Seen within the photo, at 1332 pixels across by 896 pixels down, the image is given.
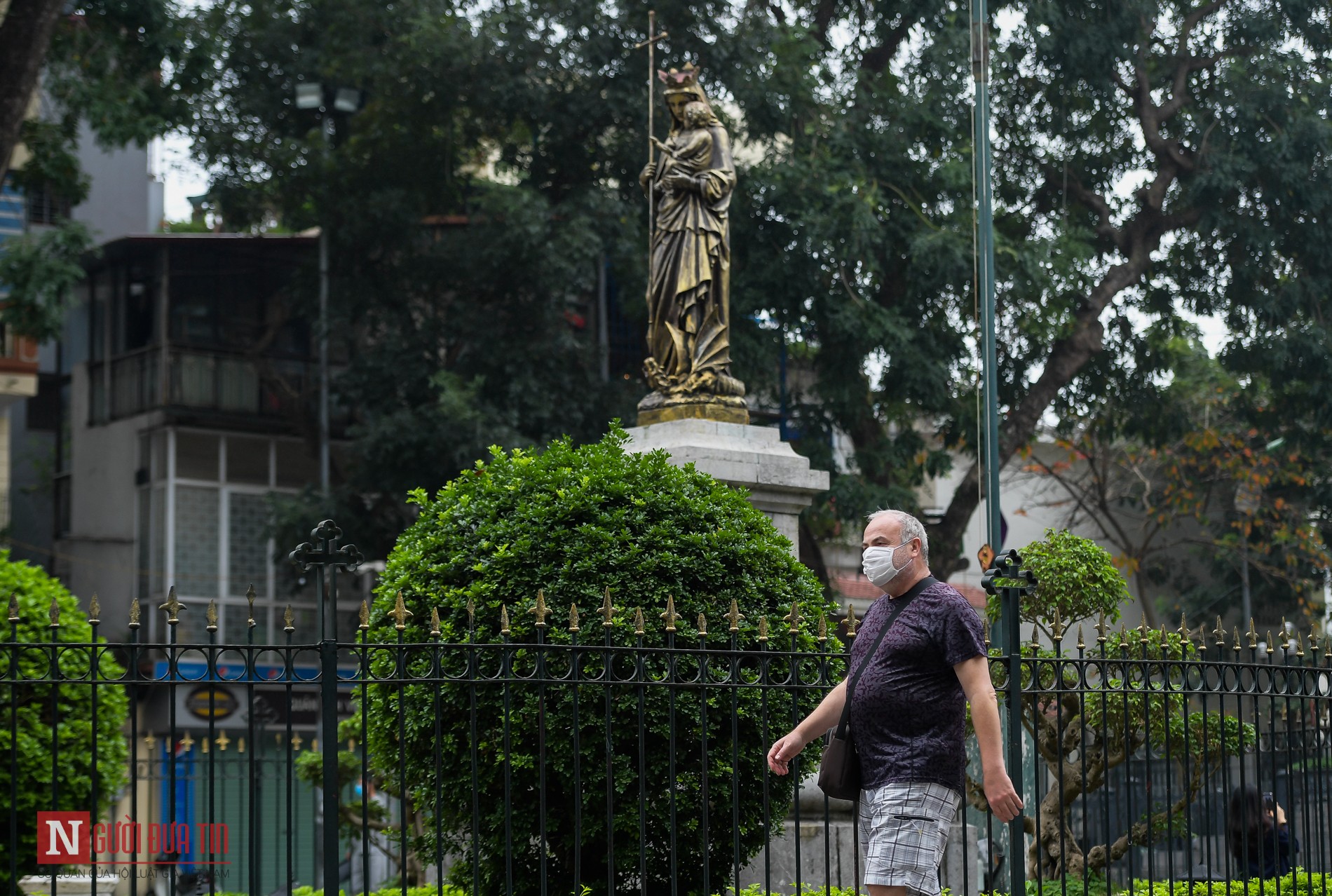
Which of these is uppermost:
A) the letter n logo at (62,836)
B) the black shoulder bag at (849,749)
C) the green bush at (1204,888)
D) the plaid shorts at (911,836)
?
the black shoulder bag at (849,749)

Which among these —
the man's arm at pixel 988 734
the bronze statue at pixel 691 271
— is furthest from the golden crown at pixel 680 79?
the man's arm at pixel 988 734

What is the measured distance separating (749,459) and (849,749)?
4392 millimetres

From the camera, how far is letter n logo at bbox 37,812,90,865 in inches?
352

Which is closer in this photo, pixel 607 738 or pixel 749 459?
pixel 607 738

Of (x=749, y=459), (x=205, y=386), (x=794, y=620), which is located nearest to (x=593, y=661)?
(x=794, y=620)

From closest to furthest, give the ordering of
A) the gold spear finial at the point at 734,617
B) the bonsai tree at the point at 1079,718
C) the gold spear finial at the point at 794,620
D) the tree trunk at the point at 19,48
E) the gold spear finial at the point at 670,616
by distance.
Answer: the gold spear finial at the point at 670,616
the gold spear finial at the point at 734,617
the gold spear finial at the point at 794,620
the bonsai tree at the point at 1079,718
the tree trunk at the point at 19,48

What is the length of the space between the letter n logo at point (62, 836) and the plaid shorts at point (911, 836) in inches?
174

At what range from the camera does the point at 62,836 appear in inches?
364

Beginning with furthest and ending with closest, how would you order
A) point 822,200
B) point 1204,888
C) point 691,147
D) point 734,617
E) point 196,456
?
point 196,456 < point 822,200 < point 691,147 < point 1204,888 < point 734,617

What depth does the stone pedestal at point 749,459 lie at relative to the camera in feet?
33.6

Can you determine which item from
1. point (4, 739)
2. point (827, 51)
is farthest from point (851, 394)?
point (4, 739)

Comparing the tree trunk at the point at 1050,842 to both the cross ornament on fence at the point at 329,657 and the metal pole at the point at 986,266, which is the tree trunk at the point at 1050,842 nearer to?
the metal pole at the point at 986,266

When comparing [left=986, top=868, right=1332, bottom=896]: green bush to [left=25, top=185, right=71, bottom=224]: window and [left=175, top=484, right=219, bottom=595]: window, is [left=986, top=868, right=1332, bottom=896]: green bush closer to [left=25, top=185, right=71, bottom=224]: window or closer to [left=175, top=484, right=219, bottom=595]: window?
[left=175, top=484, right=219, bottom=595]: window

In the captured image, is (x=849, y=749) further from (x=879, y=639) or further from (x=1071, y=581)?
(x=1071, y=581)
